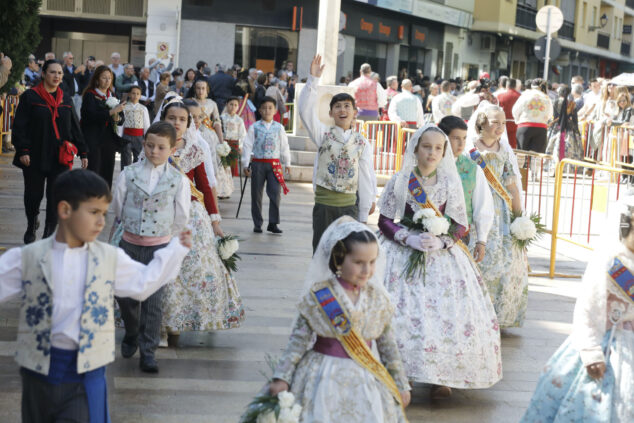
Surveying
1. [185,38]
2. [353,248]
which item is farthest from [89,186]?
[185,38]

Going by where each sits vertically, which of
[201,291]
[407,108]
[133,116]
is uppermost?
[407,108]

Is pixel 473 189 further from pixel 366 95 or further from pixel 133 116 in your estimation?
pixel 366 95

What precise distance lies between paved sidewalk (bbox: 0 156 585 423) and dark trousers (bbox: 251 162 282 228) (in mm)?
1492

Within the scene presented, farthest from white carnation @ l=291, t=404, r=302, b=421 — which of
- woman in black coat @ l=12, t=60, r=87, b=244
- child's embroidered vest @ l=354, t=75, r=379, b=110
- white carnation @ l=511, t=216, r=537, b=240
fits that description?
child's embroidered vest @ l=354, t=75, r=379, b=110

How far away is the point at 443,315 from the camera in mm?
6094

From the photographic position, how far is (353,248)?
14.3ft

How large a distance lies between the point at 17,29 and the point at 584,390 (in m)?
9.50

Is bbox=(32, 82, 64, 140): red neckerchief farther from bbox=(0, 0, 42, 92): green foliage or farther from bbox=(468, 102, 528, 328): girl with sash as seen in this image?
bbox=(468, 102, 528, 328): girl with sash

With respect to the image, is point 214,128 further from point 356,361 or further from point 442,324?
point 356,361

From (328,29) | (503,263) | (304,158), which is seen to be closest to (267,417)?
(503,263)

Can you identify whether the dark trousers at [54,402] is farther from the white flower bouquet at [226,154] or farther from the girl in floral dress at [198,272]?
the white flower bouquet at [226,154]

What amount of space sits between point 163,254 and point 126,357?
287cm

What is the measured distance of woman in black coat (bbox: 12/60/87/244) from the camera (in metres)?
9.95

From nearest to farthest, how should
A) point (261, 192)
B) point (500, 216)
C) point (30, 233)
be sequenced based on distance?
point (500, 216), point (30, 233), point (261, 192)
